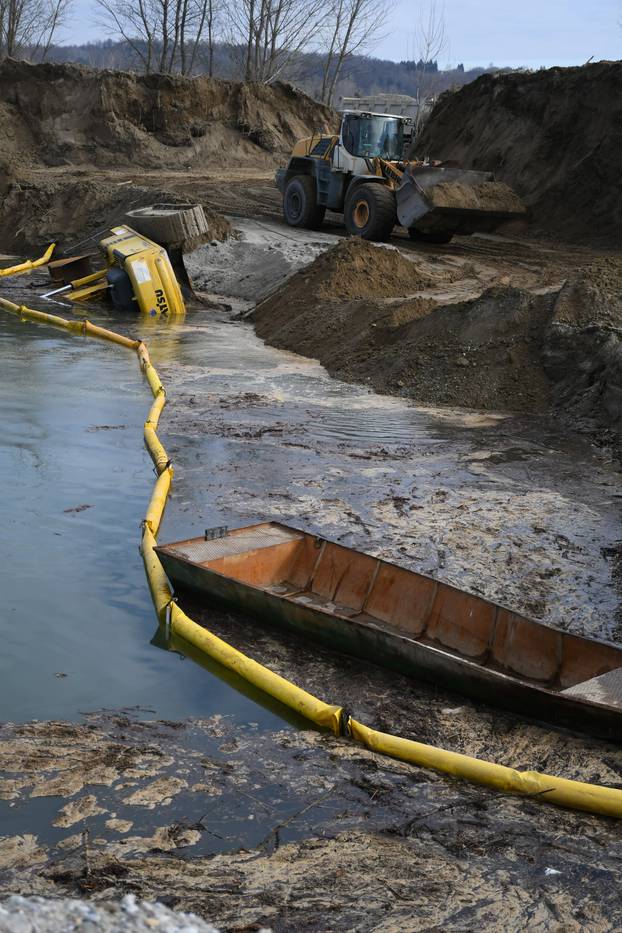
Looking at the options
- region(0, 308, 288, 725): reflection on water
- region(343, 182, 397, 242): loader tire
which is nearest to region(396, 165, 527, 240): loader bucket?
region(343, 182, 397, 242): loader tire

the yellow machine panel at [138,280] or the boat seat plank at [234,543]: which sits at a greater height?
the yellow machine panel at [138,280]

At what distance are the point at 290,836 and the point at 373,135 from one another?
1963 centimetres

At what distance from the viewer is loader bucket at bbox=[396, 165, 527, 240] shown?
20344 mm

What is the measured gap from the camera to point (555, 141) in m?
25.9

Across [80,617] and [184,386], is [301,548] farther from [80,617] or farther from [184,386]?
[184,386]

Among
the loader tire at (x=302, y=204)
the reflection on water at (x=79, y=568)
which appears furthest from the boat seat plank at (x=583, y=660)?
the loader tire at (x=302, y=204)

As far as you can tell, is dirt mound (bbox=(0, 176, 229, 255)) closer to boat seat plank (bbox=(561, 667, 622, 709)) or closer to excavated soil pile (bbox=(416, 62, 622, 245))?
excavated soil pile (bbox=(416, 62, 622, 245))

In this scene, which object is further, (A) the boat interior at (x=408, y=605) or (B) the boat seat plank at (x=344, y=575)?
(B) the boat seat plank at (x=344, y=575)

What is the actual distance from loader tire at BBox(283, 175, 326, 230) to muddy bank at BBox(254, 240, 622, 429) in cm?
729

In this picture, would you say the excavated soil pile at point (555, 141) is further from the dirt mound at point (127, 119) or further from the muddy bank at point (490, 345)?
the dirt mound at point (127, 119)

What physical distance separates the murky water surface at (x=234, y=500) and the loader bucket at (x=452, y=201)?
684 cm

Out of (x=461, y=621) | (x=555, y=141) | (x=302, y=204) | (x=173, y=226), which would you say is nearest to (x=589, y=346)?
(x=461, y=621)

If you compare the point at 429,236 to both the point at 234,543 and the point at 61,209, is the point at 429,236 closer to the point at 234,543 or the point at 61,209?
the point at 61,209

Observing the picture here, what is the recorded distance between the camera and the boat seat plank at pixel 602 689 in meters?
5.55
